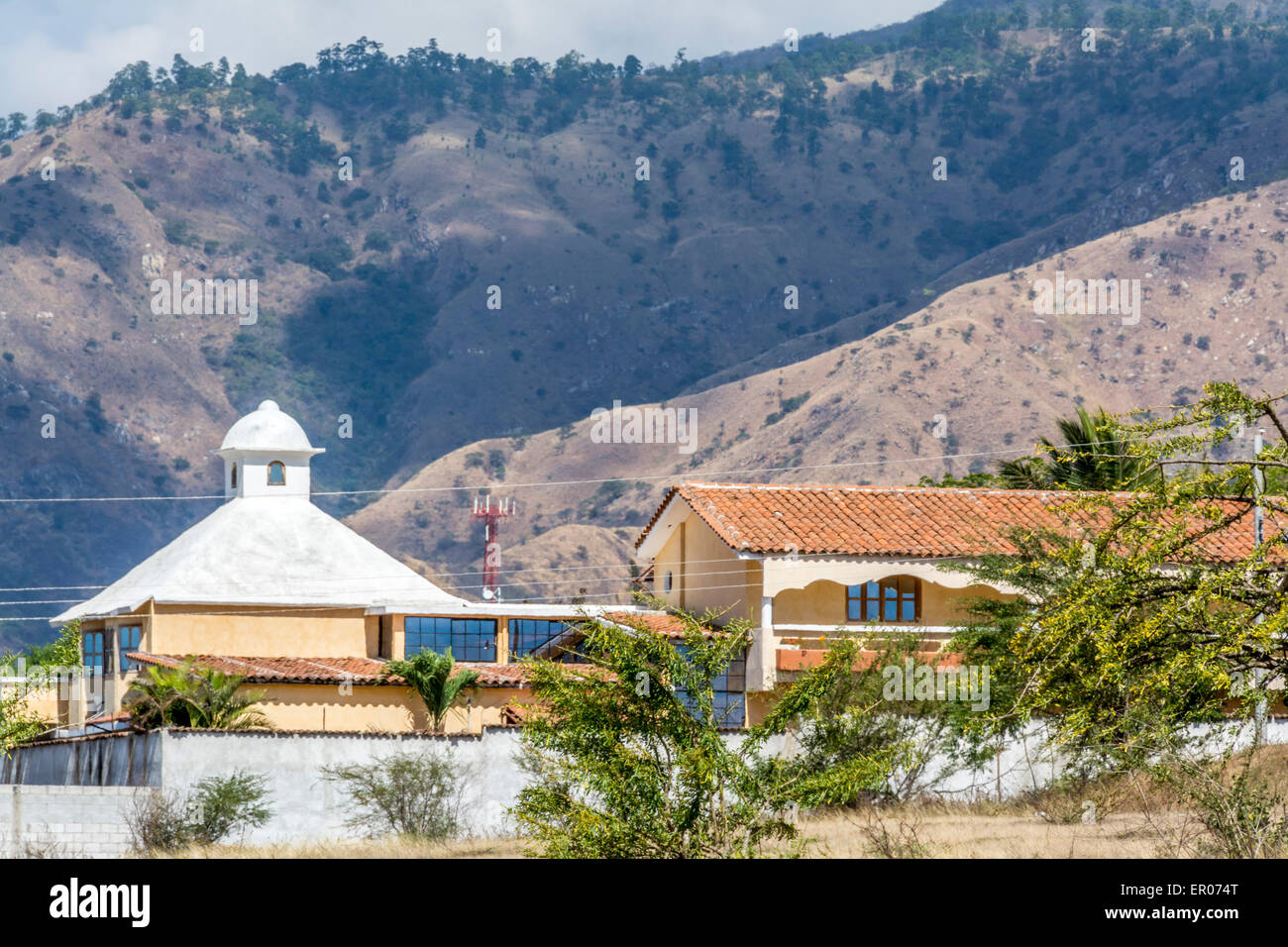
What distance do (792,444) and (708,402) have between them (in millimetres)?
28073

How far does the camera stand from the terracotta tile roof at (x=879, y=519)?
3909cm

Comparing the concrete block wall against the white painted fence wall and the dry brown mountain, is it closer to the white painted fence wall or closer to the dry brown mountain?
the white painted fence wall

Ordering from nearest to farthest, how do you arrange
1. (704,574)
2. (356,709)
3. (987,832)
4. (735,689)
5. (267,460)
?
(987,832) < (356,709) < (735,689) < (704,574) < (267,460)

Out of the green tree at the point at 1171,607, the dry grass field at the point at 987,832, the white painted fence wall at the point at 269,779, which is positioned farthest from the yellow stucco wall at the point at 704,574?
the green tree at the point at 1171,607

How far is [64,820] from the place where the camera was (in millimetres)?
30812

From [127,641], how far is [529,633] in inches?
371

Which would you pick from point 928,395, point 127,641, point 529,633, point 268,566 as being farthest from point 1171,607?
point 928,395

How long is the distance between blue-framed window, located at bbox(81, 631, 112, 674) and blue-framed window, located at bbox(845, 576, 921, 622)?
17.6 meters

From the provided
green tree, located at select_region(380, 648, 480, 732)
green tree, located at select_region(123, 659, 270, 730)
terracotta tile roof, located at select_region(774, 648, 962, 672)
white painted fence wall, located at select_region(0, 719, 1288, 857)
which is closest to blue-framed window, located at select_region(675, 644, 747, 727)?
terracotta tile roof, located at select_region(774, 648, 962, 672)

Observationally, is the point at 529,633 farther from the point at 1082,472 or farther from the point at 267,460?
the point at 1082,472

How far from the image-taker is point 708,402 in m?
185

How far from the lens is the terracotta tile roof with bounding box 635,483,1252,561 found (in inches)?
1539

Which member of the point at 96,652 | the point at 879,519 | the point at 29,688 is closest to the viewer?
the point at 879,519
